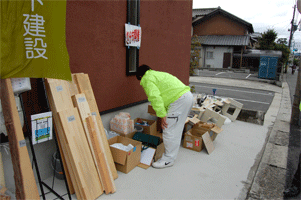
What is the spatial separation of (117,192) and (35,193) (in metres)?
1.11

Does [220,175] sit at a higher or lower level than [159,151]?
lower

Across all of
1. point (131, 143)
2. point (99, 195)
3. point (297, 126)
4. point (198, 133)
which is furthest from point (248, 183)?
point (297, 126)

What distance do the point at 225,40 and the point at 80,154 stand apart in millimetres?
26825

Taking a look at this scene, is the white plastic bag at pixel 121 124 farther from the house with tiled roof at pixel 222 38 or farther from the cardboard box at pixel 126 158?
the house with tiled roof at pixel 222 38

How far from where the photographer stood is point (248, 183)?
3.29m

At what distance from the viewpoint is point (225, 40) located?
1025 inches

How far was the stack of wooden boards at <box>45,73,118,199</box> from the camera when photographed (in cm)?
269

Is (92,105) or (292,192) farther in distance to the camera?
(92,105)

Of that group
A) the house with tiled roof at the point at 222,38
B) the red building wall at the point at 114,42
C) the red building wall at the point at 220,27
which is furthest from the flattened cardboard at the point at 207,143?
the red building wall at the point at 220,27

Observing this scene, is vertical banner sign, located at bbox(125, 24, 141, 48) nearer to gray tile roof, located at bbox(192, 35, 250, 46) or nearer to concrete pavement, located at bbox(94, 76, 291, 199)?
concrete pavement, located at bbox(94, 76, 291, 199)

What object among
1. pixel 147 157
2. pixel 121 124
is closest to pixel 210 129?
pixel 147 157

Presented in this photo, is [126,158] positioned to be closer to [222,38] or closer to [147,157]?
[147,157]

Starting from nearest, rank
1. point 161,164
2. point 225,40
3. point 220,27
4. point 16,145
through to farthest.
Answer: point 16,145 < point 161,164 < point 225,40 < point 220,27

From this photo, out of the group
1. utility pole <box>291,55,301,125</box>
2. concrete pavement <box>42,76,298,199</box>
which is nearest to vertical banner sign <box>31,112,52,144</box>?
concrete pavement <box>42,76,298,199</box>
